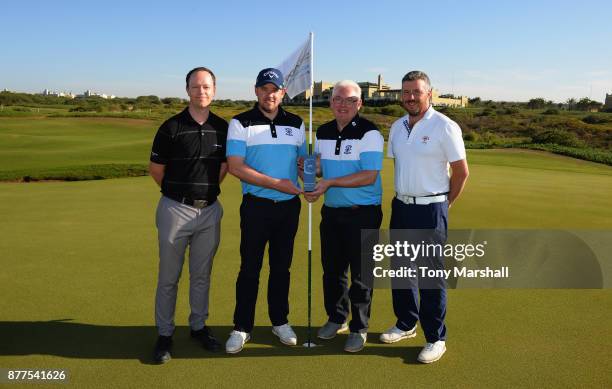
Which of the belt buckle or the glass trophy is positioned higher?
the glass trophy

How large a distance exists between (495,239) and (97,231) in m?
6.19

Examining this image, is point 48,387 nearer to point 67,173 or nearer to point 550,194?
point 550,194

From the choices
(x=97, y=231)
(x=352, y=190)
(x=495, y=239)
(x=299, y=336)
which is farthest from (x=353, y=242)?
(x=97, y=231)

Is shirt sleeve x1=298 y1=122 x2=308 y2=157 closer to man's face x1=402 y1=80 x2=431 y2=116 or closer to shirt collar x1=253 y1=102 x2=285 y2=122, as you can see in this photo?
shirt collar x1=253 y1=102 x2=285 y2=122

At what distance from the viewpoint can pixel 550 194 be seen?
1184cm

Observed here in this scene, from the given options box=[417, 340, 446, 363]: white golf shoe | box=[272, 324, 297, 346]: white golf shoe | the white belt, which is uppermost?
the white belt

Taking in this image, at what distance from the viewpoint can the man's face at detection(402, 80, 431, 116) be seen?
4.28 m

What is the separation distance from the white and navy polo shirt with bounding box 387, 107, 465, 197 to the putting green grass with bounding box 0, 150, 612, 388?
1398 millimetres

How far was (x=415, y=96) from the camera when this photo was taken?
4.27 meters

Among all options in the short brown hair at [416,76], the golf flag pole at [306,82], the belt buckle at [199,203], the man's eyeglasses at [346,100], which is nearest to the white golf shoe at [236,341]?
the golf flag pole at [306,82]

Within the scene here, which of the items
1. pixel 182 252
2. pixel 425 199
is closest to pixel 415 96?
pixel 425 199

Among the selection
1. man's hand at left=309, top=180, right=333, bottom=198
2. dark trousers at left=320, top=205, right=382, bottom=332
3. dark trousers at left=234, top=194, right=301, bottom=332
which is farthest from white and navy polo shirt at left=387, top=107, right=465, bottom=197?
dark trousers at left=234, top=194, right=301, bottom=332

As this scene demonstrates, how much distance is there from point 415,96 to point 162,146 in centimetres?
224

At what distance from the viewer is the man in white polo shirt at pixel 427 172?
4203mm
